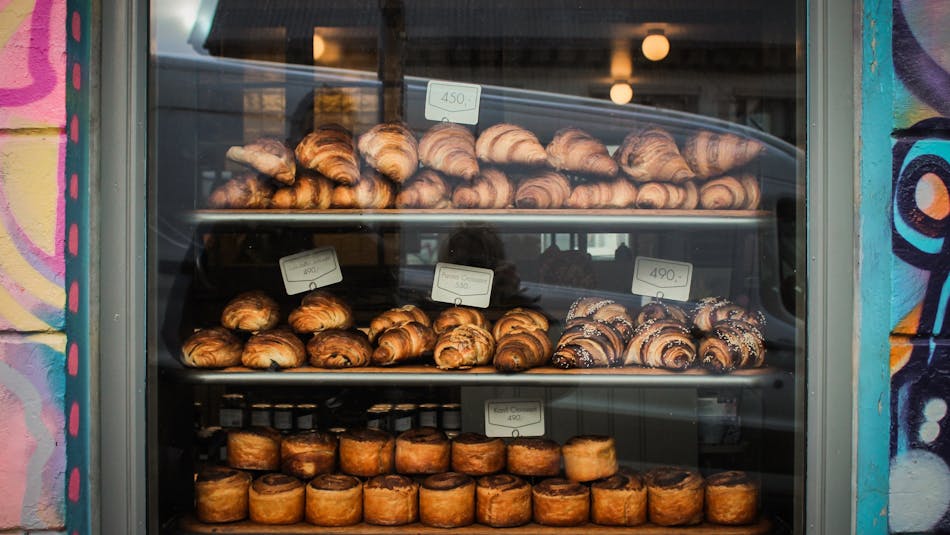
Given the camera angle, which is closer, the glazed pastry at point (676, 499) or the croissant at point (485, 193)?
the glazed pastry at point (676, 499)

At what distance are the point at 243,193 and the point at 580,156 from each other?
1282 millimetres

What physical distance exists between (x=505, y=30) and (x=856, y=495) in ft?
7.81

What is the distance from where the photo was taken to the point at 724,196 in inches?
108

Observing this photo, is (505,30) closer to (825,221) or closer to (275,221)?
(275,221)

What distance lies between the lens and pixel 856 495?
214 centimetres

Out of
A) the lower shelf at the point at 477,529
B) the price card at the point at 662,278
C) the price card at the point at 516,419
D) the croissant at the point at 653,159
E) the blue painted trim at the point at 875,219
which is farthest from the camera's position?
the price card at the point at 662,278

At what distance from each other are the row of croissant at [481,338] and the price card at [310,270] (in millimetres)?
158

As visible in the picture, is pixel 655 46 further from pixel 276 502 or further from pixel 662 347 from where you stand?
pixel 276 502

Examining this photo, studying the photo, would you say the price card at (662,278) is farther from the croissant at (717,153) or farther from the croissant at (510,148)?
the croissant at (510,148)

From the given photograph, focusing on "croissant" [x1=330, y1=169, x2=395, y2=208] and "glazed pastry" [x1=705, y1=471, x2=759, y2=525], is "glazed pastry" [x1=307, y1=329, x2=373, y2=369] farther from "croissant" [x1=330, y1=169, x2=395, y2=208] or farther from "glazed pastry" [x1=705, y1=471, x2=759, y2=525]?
"glazed pastry" [x1=705, y1=471, x2=759, y2=525]

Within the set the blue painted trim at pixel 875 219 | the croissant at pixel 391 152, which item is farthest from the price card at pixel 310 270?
→ the blue painted trim at pixel 875 219

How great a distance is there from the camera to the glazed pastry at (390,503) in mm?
2623

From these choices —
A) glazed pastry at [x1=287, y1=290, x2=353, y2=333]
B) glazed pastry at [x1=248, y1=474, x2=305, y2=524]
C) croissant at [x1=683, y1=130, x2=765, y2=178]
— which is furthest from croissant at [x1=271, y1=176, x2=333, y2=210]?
croissant at [x1=683, y1=130, x2=765, y2=178]

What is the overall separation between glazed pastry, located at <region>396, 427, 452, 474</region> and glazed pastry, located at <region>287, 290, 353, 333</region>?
52 centimetres
